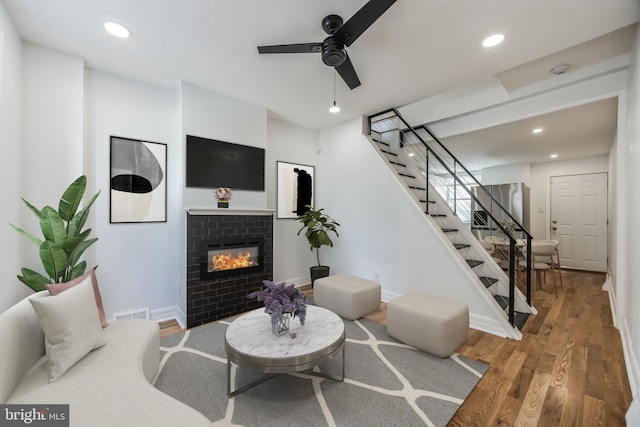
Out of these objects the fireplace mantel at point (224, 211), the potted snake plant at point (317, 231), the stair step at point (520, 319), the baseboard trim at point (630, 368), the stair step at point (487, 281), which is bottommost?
the stair step at point (520, 319)

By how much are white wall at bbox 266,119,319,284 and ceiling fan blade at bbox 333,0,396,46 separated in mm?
2577

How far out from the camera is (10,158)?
2.11 meters

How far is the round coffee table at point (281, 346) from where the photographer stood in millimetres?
1657

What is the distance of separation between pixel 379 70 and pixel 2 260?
363 cm

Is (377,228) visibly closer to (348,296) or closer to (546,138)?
(348,296)

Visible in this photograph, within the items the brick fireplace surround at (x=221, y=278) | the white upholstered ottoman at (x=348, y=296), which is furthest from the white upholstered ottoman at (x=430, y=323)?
the brick fireplace surround at (x=221, y=278)

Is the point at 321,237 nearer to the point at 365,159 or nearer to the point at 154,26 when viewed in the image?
the point at 365,159

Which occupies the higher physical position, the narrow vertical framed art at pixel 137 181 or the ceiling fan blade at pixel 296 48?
the ceiling fan blade at pixel 296 48

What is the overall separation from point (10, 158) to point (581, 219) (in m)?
9.27

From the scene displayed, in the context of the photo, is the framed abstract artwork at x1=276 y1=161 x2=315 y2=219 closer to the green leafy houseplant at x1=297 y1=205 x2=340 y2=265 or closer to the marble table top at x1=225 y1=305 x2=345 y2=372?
the green leafy houseplant at x1=297 y1=205 x2=340 y2=265

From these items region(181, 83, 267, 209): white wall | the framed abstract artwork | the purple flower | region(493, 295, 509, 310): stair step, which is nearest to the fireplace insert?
region(181, 83, 267, 209): white wall

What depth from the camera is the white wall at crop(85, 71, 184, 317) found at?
286 centimetres

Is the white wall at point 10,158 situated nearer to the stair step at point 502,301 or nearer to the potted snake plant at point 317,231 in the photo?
the potted snake plant at point 317,231

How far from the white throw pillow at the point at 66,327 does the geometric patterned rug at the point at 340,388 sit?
69 centimetres
